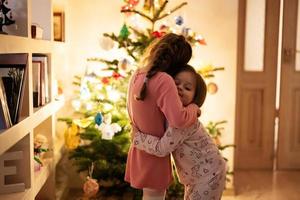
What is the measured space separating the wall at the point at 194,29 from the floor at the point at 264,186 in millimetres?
793

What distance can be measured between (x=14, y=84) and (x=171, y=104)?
2.36ft

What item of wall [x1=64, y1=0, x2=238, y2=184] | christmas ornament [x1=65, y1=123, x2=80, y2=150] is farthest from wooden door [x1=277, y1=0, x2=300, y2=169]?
christmas ornament [x1=65, y1=123, x2=80, y2=150]

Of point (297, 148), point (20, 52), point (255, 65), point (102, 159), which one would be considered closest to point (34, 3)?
point (20, 52)

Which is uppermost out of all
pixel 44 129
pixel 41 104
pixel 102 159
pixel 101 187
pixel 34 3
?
pixel 34 3

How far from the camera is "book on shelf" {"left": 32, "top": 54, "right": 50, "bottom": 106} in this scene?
2.50m

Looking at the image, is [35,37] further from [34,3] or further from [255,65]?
[255,65]

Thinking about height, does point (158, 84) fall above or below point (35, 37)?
below

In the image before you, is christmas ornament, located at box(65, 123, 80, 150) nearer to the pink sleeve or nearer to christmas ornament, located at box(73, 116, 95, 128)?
christmas ornament, located at box(73, 116, 95, 128)

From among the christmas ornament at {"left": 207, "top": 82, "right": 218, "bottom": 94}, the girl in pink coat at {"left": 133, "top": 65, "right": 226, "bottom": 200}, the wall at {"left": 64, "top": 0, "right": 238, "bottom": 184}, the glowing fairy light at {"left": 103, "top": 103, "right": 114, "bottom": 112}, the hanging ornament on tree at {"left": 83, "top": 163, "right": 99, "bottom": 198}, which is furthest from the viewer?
the wall at {"left": 64, "top": 0, "right": 238, "bottom": 184}

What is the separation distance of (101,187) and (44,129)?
72cm

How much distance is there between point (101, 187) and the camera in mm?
3281

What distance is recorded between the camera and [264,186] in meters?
3.85

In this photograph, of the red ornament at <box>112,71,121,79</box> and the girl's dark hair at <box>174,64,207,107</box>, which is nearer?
the girl's dark hair at <box>174,64,207,107</box>

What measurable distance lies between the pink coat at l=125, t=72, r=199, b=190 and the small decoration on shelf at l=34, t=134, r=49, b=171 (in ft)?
2.08
